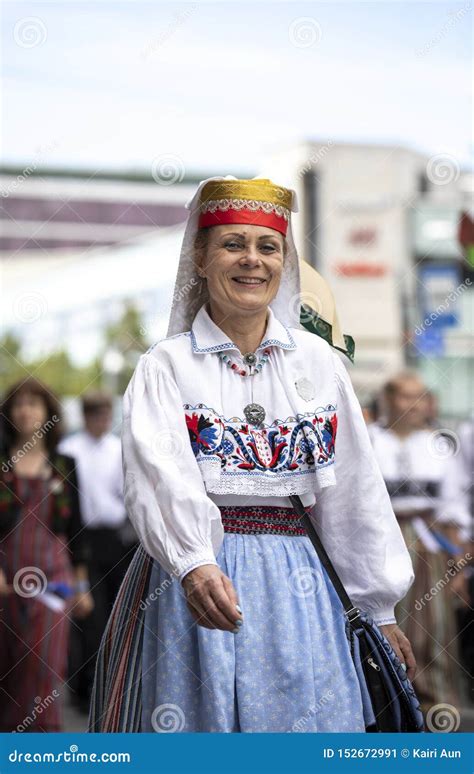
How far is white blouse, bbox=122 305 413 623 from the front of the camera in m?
3.63

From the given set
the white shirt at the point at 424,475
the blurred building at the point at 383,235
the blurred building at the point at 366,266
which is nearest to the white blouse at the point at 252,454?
the white shirt at the point at 424,475

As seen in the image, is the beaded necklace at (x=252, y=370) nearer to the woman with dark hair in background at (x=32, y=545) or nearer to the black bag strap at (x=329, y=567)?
the black bag strap at (x=329, y=567)

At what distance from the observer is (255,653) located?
373 cm

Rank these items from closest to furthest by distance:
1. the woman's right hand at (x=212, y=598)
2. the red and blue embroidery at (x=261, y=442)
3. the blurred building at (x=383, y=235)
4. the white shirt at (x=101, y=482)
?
the woman's right hand at (x=212, y=598), the red and blue embroidery at (x=261, y=442), the white shirt at (x=101, y=482), the blurred building at (x=383, y=235)

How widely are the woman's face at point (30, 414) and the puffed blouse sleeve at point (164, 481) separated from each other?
10.5 ft

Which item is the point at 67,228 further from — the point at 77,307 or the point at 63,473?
the point at 63,473

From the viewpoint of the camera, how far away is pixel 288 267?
163 inches

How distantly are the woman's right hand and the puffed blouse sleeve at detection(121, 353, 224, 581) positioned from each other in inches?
1.1

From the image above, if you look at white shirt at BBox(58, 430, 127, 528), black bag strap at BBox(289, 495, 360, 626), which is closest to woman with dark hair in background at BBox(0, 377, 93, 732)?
white shirt at BBox(58, 430, 127, 528)

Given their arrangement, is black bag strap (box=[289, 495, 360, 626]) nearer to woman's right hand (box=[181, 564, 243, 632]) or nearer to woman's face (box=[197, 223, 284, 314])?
woman's right hand (box=[181, 564, 243, 632])

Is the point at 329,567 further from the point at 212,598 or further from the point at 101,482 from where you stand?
the point at 101,482

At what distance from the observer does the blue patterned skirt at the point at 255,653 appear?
12.1ft

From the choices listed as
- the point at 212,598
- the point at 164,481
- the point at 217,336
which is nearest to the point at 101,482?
the point at 217,336

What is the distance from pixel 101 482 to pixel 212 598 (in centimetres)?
570
